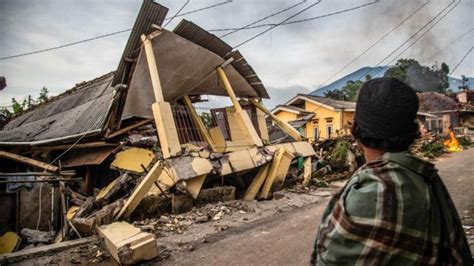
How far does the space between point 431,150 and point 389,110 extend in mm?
19235

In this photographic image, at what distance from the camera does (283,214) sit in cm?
650

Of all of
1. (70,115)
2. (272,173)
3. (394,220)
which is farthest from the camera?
(70,115)

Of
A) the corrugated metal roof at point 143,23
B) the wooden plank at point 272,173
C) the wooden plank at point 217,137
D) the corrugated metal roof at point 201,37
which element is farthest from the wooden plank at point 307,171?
the corrugated metal roof at point 143,23

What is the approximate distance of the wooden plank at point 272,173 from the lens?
819 cm

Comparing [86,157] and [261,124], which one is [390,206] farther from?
[261,124]

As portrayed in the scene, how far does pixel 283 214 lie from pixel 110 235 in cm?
340

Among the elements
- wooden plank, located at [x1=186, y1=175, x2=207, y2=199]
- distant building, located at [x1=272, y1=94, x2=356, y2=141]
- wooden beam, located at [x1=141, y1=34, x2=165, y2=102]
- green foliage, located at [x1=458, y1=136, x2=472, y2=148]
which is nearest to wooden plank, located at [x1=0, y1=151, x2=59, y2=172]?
wooden beam, located at [x1=141, y1=34, x2=165, y2=102]

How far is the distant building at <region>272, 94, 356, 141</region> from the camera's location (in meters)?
22.8

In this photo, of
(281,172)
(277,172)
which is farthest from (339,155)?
(277,172)

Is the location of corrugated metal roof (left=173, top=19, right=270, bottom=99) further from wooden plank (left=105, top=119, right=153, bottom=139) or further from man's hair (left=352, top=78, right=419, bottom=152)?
man's hair (left=352, top=78, right=419, bottom=152)

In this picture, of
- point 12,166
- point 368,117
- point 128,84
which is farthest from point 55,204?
point 368,117

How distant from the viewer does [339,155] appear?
39.9ft

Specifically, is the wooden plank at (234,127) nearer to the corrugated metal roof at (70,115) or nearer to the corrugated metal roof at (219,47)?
the corrugated metal roof at (219,47)

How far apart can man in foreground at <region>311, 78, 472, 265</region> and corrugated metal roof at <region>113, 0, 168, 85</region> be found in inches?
267
